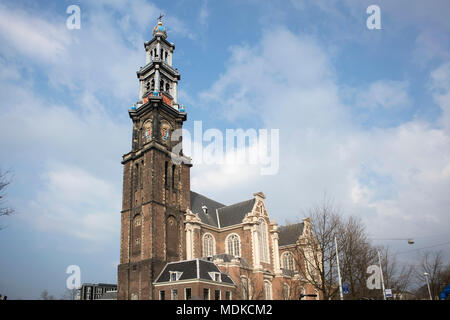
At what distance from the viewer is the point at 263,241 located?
166ft

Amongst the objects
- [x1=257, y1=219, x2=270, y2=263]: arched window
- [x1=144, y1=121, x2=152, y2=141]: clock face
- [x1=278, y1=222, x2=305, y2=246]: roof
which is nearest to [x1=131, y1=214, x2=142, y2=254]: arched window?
[x1=144, y1=121, x2=152, y2=141]: clock face

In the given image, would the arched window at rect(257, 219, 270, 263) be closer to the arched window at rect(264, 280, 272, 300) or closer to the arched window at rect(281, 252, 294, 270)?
the arched window at rect(264, 280, 272, 300)

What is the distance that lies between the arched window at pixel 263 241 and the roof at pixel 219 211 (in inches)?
125

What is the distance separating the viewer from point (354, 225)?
120ft

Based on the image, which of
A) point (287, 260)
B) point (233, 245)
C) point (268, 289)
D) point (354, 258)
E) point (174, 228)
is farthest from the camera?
point (287, 260)

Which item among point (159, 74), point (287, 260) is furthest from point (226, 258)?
point (159, 74)

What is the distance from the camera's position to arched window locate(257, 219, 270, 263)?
162 feet

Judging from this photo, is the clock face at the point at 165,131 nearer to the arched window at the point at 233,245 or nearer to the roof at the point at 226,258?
the arched window at the point at 233,245

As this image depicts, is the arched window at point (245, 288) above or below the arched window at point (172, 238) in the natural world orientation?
below

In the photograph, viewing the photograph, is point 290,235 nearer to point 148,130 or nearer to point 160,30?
point 148,130

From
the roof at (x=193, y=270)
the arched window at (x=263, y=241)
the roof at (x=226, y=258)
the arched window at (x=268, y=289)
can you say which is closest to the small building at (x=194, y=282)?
the roof at (x=193, y=270)

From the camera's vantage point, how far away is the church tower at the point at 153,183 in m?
41.2

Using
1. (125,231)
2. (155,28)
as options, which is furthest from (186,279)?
(155,28)

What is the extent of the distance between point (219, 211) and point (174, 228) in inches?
479
